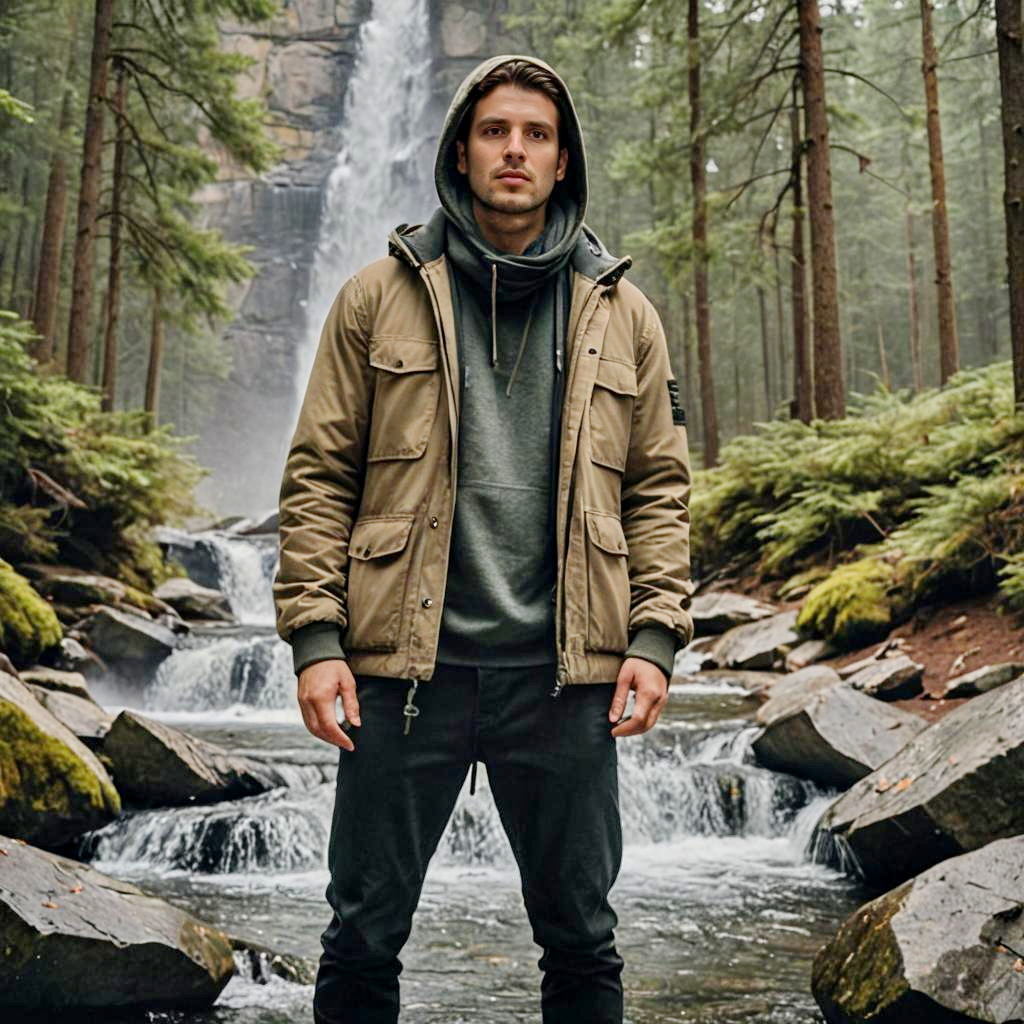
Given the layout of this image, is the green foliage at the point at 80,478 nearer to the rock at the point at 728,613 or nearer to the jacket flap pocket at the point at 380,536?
Result: the rock at the point at 728,613

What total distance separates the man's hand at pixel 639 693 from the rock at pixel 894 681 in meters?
7.29

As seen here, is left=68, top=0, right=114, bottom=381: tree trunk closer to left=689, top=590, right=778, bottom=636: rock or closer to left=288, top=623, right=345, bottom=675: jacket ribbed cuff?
left=689, top=590, right=778, bottom=636: rock

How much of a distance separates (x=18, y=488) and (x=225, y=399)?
39.3 metres

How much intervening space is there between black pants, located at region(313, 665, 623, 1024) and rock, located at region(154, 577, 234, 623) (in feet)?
50.8

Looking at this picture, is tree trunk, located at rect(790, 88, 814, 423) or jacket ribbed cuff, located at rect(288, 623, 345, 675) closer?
jacket ribbed cuff, located at rect(288, 623, 345, 675)

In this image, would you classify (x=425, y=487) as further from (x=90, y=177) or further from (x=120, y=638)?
(x=90, y=177)

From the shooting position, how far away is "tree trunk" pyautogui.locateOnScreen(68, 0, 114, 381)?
16.3 metres

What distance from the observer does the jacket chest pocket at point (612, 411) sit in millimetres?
2918

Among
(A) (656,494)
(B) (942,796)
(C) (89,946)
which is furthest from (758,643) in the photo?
(A) (656,494)

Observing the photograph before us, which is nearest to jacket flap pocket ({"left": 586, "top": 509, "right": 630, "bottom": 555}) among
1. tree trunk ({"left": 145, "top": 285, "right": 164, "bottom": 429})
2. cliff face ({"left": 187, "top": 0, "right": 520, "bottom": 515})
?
tree trunk ({"left": 145, "top": 285, "right": 164, "bottom": 429})

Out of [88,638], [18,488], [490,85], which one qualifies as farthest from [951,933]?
[18,488]

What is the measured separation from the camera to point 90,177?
16.3 meters

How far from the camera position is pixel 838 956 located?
4801mm

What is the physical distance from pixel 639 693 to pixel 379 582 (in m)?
0.66
